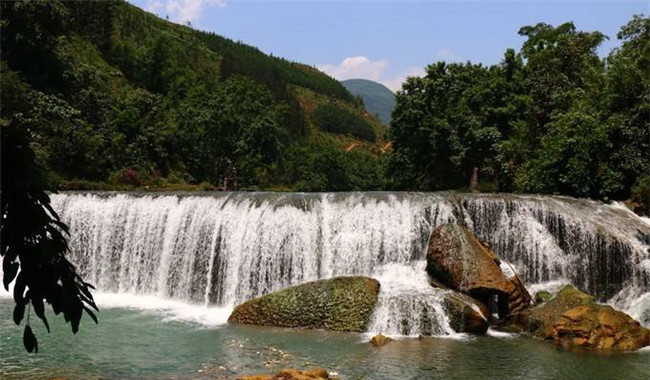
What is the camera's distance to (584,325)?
1338cm

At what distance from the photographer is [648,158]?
20297mm

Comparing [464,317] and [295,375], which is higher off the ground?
[464,317]

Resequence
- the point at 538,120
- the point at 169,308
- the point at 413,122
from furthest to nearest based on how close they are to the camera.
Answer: the point at 413,122, the point at 538,120, the point at 169,308

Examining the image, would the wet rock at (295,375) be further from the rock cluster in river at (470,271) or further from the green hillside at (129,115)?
the green hillside at (129,115)

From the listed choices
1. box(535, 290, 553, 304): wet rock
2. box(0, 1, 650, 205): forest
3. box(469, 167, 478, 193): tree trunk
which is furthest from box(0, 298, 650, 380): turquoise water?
box(469, 167, 478, 193): tree trunk

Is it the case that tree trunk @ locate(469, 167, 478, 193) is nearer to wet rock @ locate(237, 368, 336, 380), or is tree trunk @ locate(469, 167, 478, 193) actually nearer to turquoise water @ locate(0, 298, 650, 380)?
turquoise water @ locate(0, 298, 650, 380)

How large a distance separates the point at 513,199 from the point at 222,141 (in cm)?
2675

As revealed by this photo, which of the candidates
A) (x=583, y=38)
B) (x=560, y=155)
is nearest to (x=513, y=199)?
(x=560, y=155)

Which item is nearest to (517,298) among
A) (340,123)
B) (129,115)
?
(129,115)

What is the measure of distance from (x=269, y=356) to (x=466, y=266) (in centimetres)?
610

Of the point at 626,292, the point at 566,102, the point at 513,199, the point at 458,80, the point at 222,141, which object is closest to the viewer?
the point at 626,292

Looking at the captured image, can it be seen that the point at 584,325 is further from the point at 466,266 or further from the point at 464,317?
the point at 466,266

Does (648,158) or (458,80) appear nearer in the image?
(648,158)

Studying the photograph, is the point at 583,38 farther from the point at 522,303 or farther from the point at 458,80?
the point at 522,303
